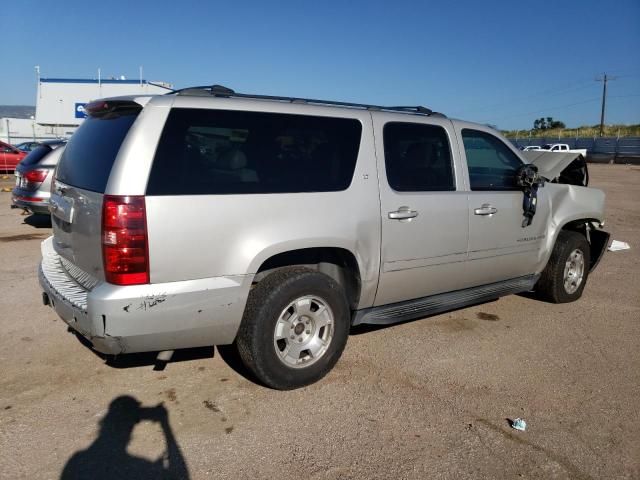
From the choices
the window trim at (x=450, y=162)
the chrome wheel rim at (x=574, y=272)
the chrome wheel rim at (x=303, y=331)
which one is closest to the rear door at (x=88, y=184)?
the chrome wheel rim at (x=303, y=331)

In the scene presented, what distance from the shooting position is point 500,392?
374cm

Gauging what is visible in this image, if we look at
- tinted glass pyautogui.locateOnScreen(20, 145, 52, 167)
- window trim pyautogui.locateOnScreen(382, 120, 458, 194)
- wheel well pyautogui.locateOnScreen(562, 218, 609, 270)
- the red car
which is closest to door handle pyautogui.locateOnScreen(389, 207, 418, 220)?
window trim pyautogui.locateOnScreen(382, 120, 458, 194)

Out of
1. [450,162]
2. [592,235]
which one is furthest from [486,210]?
[592,235]

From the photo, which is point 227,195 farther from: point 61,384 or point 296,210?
point 61,384

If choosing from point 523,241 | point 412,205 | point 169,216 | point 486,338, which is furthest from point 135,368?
point 523,241

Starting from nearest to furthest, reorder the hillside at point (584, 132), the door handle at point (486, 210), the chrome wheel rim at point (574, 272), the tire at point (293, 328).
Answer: the tire at point (293, 328), the door handle at point (486, 210), the chrome wheel rim at point (574, 272), the hillside at point (584, 132)

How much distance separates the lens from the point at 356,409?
11.3 ft

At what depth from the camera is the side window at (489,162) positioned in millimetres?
4691

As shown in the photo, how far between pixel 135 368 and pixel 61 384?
508mm

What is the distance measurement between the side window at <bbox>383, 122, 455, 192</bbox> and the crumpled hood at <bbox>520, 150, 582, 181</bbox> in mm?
1440

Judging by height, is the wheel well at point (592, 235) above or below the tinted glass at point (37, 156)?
below

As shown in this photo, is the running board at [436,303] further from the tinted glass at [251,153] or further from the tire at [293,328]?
the tinted glass at [251,153]

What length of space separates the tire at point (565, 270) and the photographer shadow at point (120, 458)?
417 cm

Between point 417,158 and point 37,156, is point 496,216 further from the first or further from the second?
point 37,156
